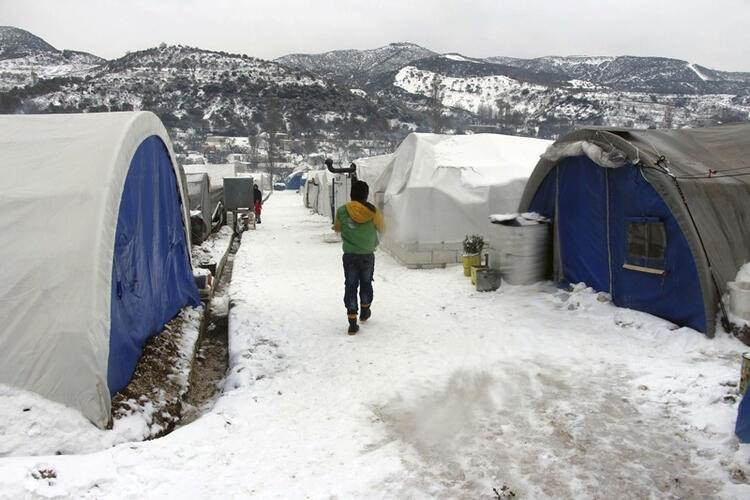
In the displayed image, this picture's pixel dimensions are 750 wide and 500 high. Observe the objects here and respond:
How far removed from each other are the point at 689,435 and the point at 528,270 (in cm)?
534

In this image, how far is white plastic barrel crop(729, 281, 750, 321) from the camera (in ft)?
19.5

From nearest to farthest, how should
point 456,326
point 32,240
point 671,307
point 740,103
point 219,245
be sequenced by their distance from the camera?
point 32,240, point 671,307, point 456,326, point 219,245, point 740,103

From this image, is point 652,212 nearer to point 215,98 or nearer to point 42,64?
point 215,98

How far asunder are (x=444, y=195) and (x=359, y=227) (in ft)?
18.5

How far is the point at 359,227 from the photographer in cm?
708

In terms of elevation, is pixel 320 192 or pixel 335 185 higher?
pixel 335 185

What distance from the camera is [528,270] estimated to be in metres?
9.39

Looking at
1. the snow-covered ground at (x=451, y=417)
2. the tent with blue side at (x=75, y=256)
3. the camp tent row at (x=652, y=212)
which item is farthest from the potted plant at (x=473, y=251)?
the tent with blue side at (x=75, y=256)

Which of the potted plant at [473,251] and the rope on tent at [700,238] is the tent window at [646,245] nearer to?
the rope on tent at [700,238]

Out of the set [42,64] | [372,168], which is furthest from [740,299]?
[42,64]

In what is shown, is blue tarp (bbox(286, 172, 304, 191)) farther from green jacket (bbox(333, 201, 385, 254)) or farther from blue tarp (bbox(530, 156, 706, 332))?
green jacket (bbox(333, 201, 385, 254))

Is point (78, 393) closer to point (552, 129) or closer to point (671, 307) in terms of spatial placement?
point (671, 307)

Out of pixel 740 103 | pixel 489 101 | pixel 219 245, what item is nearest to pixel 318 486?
pixel 219 245

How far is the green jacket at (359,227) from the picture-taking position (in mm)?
7062
